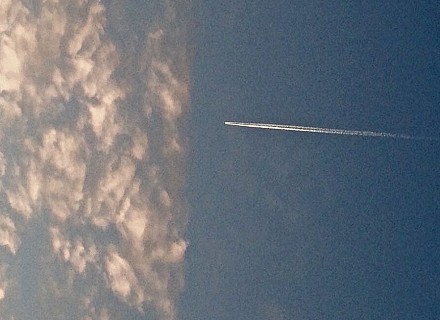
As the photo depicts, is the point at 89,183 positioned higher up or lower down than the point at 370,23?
lower down

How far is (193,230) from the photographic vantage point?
4.16 feet

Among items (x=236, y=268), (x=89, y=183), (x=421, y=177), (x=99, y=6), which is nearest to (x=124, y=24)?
(x=99, y=6)

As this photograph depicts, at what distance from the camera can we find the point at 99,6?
4.51 ft

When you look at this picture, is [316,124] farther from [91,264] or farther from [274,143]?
[91,264]

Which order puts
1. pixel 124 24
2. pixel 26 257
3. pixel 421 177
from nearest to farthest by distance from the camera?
1. pixel 421 177
2. pixel 124 24
3. pixel 26 257

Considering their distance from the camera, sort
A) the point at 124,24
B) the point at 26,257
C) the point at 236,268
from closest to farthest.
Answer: the point at 236,268, the point at 124,24, the point at 26,257

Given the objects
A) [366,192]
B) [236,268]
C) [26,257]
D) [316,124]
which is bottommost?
[26,257]

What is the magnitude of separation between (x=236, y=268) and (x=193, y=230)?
0.45 ft

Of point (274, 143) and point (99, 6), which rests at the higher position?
point (99, 6)

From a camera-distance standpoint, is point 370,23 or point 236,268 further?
point 236,268

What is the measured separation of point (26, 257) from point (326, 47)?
988 millimetres

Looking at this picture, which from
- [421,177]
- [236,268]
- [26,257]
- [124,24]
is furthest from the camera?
[26,257]

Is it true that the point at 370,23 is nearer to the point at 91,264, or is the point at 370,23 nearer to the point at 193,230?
the point at 193,230

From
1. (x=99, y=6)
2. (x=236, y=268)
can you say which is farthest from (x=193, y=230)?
(x=99, y=6)
